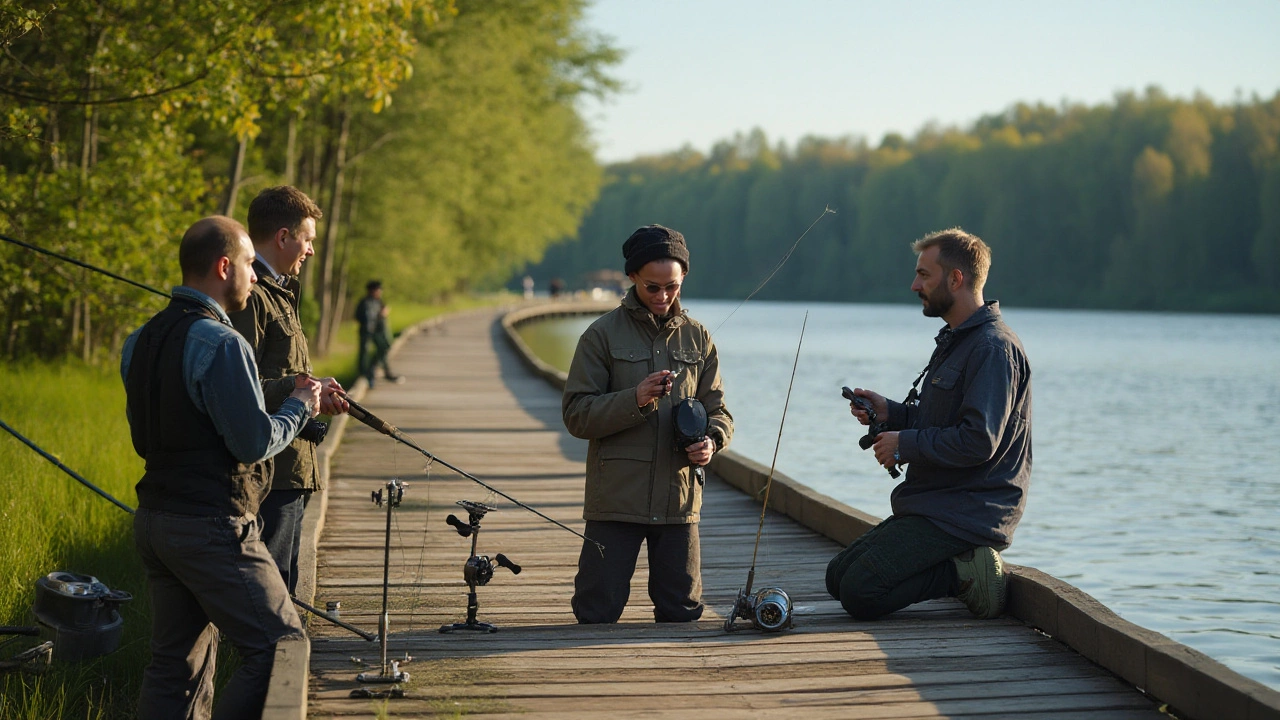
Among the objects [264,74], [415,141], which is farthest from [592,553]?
[415,141]

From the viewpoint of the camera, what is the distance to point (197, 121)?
17891 mm

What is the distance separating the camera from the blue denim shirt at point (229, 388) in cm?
382

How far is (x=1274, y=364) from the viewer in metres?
38.1

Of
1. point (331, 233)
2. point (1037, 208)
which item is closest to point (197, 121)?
point (331, 233)

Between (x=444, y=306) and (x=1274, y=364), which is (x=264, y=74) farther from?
(x=444, y=306)

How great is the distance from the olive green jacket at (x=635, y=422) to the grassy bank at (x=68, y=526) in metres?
1.99

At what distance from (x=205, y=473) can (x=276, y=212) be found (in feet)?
4.58

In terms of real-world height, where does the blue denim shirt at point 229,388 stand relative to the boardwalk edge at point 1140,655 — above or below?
above

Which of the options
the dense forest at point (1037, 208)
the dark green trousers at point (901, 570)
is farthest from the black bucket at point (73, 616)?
the dense forest at point (1037, 208)

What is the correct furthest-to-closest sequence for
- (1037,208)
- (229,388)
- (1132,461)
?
(1037,208) < (1132,461) < (229,388)

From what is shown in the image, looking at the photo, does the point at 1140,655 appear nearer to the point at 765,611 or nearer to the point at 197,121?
the point at 765,611

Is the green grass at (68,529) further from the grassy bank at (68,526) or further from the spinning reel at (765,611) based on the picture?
the spinning reel at (765,611)

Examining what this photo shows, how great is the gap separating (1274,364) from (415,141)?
25.5m

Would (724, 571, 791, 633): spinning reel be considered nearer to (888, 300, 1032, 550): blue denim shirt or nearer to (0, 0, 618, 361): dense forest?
(888, 300, 1032, 550): blue denim shirt
